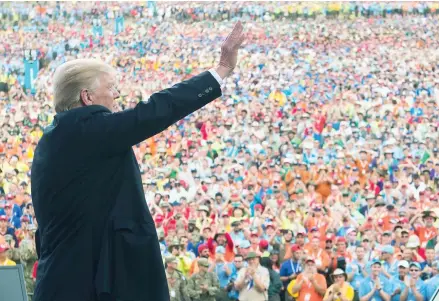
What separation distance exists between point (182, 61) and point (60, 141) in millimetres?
24039

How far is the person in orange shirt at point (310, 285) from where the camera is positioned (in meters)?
8.46

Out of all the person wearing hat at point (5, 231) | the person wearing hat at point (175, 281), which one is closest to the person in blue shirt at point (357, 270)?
the person wearing hat at point (175, 281)

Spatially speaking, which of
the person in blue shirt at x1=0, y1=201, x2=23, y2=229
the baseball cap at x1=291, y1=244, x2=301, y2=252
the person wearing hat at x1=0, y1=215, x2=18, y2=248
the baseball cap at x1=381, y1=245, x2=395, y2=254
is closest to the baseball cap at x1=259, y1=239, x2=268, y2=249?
the baseball cap at x1=291, y1=244, x2=301, y2=252

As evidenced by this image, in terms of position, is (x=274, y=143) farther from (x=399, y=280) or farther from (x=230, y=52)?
(x=230, y=52)

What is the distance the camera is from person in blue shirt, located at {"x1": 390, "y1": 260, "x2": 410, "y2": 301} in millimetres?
8336

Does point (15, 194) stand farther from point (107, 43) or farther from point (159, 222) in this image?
point (107, 43)

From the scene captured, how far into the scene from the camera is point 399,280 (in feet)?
27.6

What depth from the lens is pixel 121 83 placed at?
2295cm

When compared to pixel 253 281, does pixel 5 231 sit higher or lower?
higher

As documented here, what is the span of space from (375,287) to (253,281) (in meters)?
1.05

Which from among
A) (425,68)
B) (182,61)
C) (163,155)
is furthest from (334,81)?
(163,155)

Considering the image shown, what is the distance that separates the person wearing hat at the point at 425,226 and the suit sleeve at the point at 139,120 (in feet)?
24.3

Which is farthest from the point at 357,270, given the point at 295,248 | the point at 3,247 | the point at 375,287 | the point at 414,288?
the point at 3,247

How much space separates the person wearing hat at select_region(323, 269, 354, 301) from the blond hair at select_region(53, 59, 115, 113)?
21.2ft
